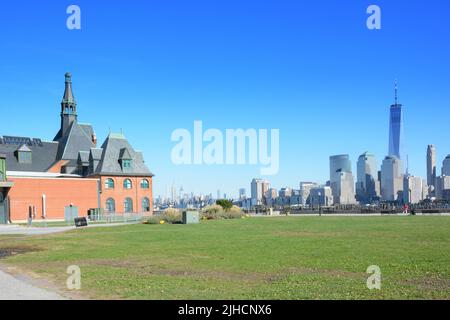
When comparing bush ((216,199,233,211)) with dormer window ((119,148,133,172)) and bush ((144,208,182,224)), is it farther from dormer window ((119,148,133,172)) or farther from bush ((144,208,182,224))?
dormer window ((119,148,133,172))

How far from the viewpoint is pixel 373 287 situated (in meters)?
10.4

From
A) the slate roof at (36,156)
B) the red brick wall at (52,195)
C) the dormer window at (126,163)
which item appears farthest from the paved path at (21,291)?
the slate roof at (36,156)

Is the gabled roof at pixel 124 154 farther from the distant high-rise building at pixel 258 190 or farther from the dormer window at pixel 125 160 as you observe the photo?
the distant high-rise building at pixel 258 190

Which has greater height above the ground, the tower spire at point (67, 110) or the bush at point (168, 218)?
the tower spire at point (67, 110)

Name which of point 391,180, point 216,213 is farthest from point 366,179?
point 216,213

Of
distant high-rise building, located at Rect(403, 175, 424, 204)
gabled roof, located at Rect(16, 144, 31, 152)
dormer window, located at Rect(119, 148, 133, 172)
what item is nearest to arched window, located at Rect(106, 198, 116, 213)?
dormer window, located at Rect(119, 148, 133, 172)

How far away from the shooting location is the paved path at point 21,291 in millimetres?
9773

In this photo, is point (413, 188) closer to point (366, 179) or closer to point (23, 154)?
point (366, 179)

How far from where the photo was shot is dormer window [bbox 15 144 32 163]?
69.5 meters

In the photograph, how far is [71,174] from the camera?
238 ft

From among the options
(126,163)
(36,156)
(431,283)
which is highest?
(36,156)

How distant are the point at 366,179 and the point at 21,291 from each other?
181845mm

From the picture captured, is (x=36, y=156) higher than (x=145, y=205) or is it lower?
higher
